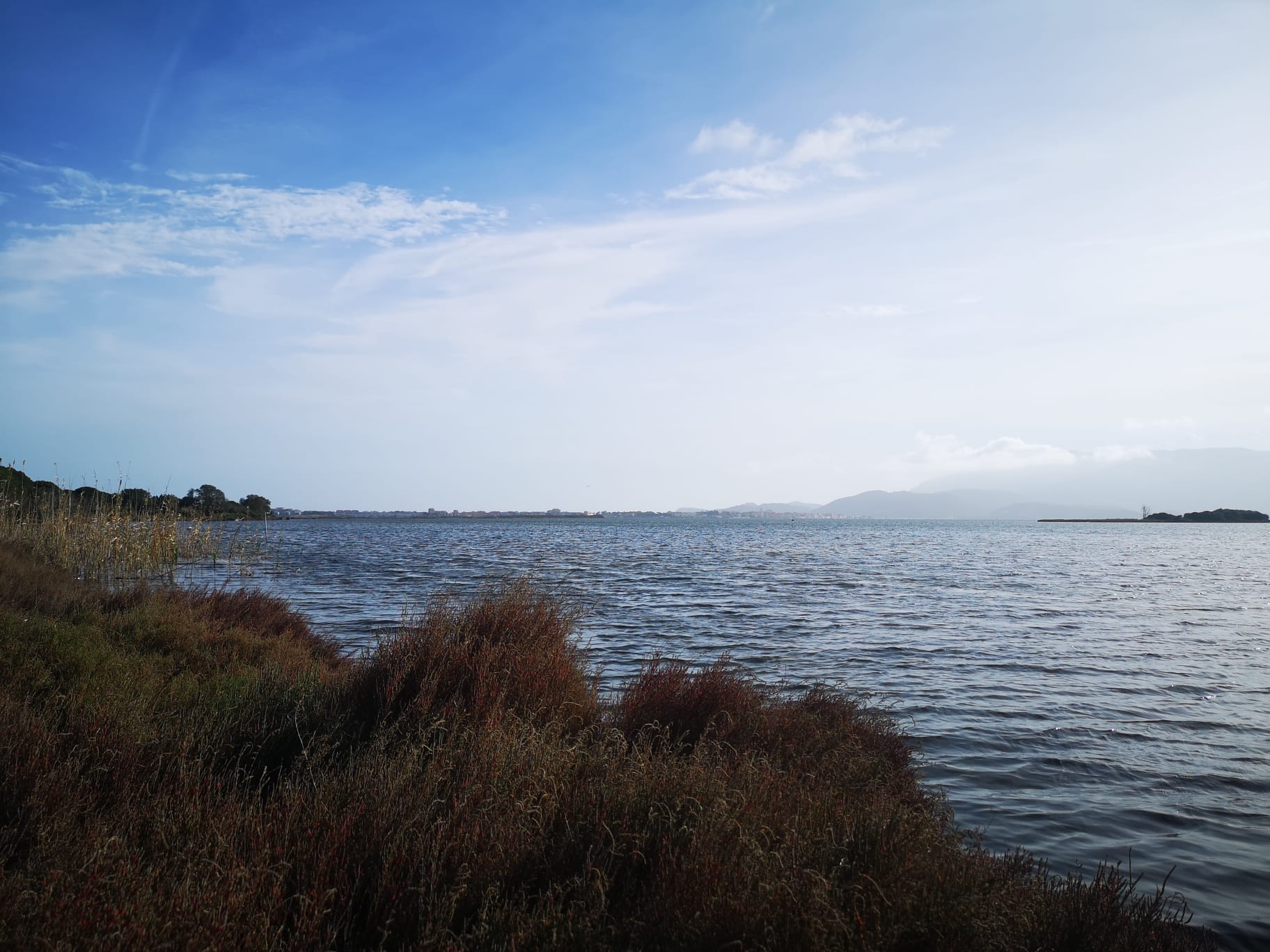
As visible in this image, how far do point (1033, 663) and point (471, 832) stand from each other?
13.3 m

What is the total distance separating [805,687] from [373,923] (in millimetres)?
8708

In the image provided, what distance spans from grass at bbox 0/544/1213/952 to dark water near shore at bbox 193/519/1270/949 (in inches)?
43.2

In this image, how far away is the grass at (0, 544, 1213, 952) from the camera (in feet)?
11.6

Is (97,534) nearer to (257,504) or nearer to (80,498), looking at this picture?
(80,498)

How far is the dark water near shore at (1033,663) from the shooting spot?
7125 millimetres

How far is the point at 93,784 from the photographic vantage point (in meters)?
4.93

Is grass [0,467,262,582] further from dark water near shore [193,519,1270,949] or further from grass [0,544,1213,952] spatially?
grass [0,544,1213,952]

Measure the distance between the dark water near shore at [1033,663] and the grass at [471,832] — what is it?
1.10m

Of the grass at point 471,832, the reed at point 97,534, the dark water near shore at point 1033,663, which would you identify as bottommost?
the dark water near shore at point 1033,663

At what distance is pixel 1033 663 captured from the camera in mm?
14234

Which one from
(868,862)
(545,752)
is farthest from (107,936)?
(868,862)

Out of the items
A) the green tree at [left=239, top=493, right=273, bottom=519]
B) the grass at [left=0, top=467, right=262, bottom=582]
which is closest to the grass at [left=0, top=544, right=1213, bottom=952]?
the grass at [left=0, top=467, right=262, bottom=582]

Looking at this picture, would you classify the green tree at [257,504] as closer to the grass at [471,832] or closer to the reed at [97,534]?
the reed at [97,534]

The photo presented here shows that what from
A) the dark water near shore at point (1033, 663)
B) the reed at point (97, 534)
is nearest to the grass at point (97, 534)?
the reed at point (97, 534)
